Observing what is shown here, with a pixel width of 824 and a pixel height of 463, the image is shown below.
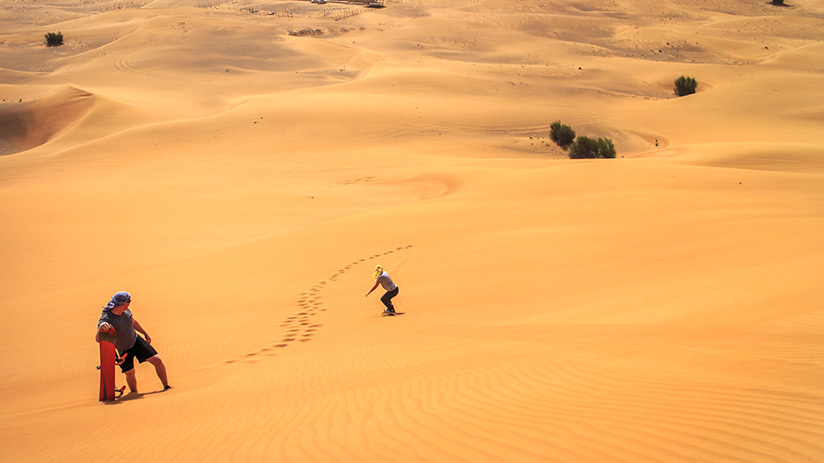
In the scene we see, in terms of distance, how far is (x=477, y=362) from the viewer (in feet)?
Answer: 23.0

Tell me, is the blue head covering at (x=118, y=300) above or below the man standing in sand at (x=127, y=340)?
above

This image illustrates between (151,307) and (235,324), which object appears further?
(151,307)

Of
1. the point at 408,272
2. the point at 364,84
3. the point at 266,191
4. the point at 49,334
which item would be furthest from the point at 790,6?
the point at 49,334

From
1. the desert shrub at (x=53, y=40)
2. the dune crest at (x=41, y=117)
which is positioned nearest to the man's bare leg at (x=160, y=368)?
the dune crest at (x=41, y=117)

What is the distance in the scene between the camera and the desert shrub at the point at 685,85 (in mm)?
43250

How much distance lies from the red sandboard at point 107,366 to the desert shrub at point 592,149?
24555 millimetres

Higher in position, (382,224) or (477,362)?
(477,362)

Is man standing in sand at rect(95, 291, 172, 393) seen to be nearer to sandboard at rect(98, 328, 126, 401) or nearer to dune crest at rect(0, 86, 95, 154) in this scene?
sandboard at rect(98, 328, 126, 401)

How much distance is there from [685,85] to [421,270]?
35898 mm

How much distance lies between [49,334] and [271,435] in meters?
6.79

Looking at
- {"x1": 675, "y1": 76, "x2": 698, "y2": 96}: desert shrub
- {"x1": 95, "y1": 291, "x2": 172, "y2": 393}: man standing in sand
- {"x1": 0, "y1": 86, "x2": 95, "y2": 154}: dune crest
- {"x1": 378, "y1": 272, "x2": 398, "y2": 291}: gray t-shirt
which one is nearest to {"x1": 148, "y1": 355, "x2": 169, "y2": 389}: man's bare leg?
{"x1": 95, "y1": 291, "x2": 172, "y2": 393}: man standing in sand

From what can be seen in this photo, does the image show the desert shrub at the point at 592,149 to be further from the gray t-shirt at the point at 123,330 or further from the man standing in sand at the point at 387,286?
the gray t-shirt at the point at 123,330

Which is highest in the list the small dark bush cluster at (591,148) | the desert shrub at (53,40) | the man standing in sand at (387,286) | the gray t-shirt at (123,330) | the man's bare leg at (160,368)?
the desert shrub at (53,40)

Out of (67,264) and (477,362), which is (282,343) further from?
(67,264)
